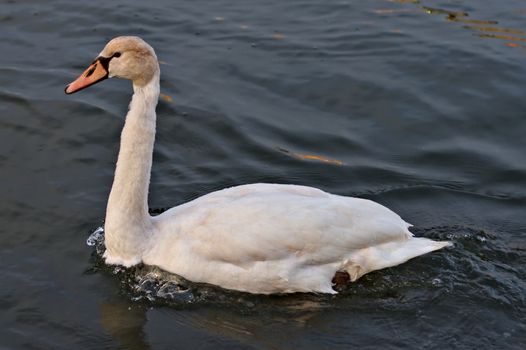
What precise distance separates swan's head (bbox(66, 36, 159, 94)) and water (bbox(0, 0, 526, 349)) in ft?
5.21

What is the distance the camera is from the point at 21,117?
1086 centimetres

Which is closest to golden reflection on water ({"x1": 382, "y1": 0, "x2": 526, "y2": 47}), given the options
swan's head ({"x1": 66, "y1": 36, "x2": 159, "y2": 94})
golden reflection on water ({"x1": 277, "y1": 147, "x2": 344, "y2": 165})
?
golden reflection on water ({"x1": 277, "y1": 147, "x2": 344, "y2": 165})

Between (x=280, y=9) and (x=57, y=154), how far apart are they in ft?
17.5

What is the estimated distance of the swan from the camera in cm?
752

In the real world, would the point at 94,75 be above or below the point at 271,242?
above

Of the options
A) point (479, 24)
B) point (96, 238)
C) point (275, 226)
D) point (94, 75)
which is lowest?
point (96, 238)

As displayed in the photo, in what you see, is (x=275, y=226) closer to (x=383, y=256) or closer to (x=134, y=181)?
(x=383, y=256)

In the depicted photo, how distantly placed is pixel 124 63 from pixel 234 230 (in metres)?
1.60

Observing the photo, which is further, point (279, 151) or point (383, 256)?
point (279, 151)

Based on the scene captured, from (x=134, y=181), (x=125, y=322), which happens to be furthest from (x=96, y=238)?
(x=125, y=322)

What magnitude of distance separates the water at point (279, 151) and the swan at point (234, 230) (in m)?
0.20

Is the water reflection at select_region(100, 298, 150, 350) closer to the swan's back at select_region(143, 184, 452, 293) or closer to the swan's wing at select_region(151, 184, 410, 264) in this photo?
the swan's back at select_region(143, 184, 452, 293)

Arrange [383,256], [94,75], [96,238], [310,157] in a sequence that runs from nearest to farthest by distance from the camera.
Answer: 1. [94,75]
2. [383,256]
3. [96,238]
4. [310,157]

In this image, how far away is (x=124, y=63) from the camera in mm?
7566
